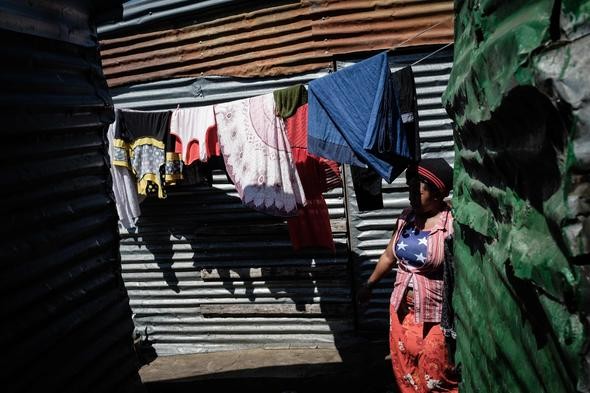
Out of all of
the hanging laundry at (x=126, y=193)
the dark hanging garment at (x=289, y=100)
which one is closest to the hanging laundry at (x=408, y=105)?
the dark hanging garment at (x=289, y=100)

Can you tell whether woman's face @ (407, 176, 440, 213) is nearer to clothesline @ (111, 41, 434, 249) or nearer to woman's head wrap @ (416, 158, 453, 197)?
woman's head wrap @ (416, 158, 453, 197)

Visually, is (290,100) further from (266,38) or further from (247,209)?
(247,209)

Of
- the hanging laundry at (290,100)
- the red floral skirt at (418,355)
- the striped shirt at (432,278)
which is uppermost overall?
the hanging laundry at (290,100)

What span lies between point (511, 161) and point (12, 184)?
216 cm

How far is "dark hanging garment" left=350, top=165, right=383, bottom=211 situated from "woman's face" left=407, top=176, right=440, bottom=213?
0.54 m

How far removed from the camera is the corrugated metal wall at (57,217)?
2.53 m

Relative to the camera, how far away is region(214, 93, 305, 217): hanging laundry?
4.84m

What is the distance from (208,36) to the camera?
6004 millimetres

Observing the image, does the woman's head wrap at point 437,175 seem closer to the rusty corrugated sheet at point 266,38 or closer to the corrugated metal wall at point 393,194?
the corrugated metal wall at point 393,194

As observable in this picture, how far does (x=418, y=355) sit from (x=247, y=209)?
2.85 meters

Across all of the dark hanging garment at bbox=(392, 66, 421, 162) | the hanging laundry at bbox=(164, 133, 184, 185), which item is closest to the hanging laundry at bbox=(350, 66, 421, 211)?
the dark hanging garment at bbox=(392, 66, 421, 162)

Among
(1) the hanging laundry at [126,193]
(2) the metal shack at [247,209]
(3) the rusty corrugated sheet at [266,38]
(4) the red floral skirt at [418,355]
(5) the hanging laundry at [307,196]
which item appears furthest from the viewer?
(1) the hanging laundry at [126,193]

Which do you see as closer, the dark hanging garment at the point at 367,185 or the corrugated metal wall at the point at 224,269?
the dark hanging garment at the point at 367,185

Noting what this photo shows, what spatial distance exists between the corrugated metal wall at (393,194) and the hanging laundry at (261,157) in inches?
42.9
